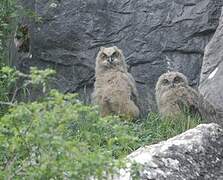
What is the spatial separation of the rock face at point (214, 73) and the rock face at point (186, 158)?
101 inches

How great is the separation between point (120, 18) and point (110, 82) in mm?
1598

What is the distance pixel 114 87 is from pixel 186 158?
4349 millimetres

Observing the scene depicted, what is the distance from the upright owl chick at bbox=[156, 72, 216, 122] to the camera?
9.17 meters

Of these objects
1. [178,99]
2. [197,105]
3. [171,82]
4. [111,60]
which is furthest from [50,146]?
[111,60]

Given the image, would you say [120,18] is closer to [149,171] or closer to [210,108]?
[210,108]

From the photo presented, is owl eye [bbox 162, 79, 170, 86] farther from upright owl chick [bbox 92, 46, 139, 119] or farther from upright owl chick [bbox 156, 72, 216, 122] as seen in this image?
upright owl chick [bbox 92, 46, 139, 119]

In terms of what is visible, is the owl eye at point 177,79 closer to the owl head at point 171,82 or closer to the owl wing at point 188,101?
the owl head at point 171,82

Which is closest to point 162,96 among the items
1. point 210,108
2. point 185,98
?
point 185,98

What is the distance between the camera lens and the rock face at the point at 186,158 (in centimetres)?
579

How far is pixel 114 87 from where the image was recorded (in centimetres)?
1035

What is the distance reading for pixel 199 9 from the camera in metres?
11.4

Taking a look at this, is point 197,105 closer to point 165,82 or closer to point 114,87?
point 165,82

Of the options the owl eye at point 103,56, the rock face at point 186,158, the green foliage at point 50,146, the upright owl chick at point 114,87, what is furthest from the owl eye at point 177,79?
the green foliage at point 50,146

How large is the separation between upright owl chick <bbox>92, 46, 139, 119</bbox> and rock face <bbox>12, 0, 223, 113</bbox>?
2.25ft
